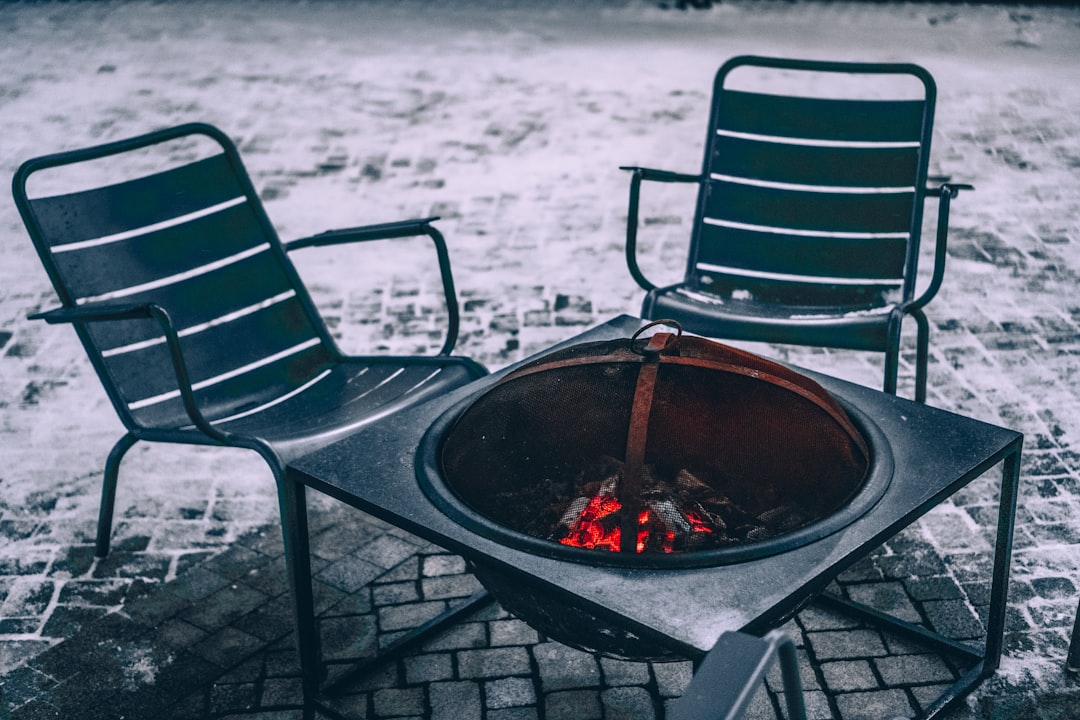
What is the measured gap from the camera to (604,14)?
12547 millimetres

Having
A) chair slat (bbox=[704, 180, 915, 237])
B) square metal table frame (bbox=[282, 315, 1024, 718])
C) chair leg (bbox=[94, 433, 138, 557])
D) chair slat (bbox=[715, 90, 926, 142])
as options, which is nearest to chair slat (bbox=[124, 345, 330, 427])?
chair leg (bbox=[94, 433, 138, 557])

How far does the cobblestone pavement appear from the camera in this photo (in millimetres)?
3658

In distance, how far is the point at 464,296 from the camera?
6.33 m

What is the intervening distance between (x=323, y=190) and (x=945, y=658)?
17.5ft

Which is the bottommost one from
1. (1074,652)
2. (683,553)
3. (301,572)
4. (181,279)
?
(1074,652)

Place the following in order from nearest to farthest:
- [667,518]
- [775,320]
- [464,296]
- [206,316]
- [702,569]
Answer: [702,569] < [667,518] < [206,316] < [775,320] < [464,296]

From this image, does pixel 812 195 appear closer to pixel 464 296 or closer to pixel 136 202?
pixel 464 296

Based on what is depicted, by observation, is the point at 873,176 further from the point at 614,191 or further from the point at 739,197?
the point at 614,191

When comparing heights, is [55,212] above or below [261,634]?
above

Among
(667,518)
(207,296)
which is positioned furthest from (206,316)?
(667,518)

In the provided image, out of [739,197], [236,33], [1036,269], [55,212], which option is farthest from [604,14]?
[55,212]

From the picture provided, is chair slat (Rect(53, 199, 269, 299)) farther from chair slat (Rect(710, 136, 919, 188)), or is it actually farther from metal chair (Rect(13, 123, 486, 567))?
chair slat (Rect(710, 136, 919, 188))

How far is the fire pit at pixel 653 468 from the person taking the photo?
283 centimetres

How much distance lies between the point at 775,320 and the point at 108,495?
2.47 m
